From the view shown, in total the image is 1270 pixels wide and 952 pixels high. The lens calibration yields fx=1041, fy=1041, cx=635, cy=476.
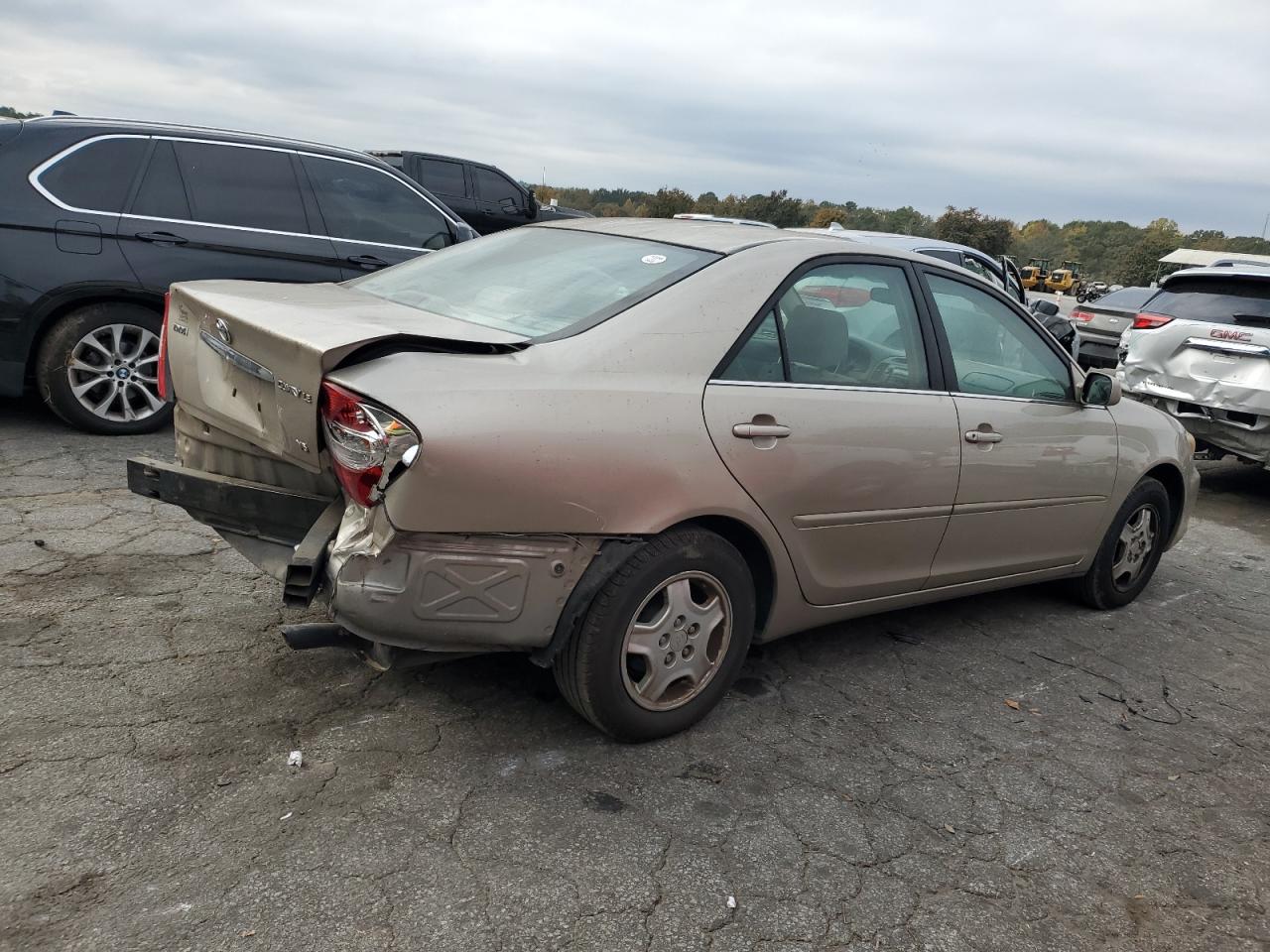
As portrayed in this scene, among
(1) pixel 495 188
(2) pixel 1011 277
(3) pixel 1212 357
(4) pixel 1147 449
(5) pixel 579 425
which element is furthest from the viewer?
(1) pixel 495 188

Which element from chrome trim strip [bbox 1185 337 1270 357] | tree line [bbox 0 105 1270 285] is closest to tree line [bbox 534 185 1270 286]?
tree line [bbox 0 105 1270 285]

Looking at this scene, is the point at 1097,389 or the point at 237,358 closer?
the point at 237,358

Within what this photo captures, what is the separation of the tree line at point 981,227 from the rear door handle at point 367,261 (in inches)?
515

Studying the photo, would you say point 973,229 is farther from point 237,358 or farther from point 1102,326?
point 237,358

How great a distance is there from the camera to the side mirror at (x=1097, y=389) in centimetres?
445

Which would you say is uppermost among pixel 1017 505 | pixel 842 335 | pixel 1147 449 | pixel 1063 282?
pixel 842 335

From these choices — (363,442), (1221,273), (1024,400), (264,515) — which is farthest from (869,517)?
(1221,273)

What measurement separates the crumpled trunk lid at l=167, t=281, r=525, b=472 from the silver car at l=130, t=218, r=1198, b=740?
0.5 inches

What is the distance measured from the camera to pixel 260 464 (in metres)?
3.07

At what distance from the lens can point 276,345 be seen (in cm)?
283

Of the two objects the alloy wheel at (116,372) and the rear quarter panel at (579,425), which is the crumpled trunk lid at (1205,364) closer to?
the rear quarter panel at (579,425)

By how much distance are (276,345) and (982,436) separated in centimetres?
252

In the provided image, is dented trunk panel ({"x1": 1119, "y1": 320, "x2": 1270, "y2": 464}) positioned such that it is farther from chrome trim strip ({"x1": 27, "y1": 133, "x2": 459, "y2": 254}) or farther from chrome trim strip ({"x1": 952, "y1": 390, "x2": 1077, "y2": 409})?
chrome trim strip ({"x1": 27, "y1": 133, "x2": 459, "y2": 254})

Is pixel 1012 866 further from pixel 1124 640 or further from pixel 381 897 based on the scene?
pixel 1124 640
